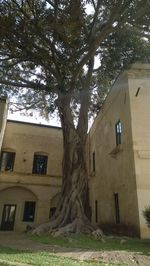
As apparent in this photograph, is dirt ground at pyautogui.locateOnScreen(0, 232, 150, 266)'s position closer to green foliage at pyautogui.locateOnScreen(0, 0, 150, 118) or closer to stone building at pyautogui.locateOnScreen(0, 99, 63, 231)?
green foliage at pyautogui.locateOnScreen(0, 0, 150, 118)

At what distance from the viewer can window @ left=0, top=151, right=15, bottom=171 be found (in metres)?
21.0

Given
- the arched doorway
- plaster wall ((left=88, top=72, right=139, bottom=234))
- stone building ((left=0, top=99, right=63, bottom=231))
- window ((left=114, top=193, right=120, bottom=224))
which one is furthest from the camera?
stone building ((left=0, top=99, right=63, bottom=231))

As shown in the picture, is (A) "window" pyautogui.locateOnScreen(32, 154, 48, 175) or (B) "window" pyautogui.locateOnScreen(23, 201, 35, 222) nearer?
(B) "window" pyautogui.locateOnScreen(23, 201, 35, 222)

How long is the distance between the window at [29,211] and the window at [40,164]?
2.63 m

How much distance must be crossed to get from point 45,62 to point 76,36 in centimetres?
217

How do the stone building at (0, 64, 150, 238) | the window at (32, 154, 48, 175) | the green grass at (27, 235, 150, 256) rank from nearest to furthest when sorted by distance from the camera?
the green grass at (27, 235, 150, 256) → the stone building at (0, 64, 150, 238) → the window at (32, 154, 48, 175)

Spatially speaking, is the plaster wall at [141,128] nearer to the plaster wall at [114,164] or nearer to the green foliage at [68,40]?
the plaster wall at [114,164]

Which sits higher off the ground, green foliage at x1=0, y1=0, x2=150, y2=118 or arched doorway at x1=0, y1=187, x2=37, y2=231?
green foliage at x1=0, y1=0, x2=150, y2=118

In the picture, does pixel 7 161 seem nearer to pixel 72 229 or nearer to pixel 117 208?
pixel 117 208

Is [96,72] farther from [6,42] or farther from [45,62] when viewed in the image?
[6,42]

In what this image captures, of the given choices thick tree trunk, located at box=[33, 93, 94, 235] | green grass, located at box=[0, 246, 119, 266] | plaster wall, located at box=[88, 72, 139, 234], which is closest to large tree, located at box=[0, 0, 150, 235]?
thick tree trunk, located at box=[33, 93, 94, 235]

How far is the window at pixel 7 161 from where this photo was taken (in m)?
21.0

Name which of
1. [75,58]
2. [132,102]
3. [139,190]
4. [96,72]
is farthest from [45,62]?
[139,190]

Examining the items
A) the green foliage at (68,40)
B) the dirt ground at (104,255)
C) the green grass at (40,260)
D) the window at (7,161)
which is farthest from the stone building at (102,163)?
the green grass at (40,260)
